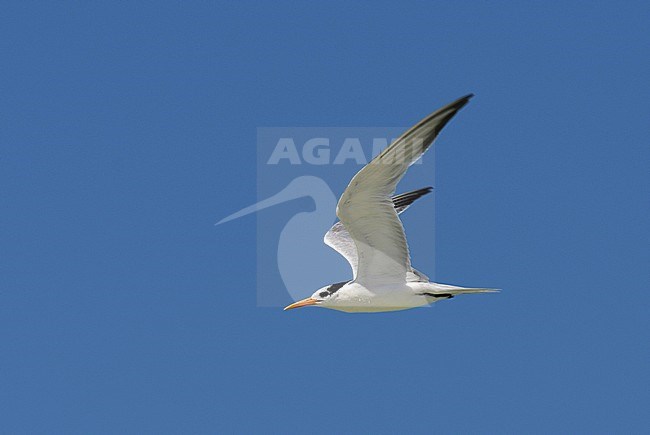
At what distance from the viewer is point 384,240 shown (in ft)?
49.1

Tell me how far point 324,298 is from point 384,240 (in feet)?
5.66

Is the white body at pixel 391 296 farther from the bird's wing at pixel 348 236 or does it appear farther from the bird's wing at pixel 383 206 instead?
the bird's wing at pixel 348 236

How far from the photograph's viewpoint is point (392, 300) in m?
15.4

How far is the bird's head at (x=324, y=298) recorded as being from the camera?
15867mm

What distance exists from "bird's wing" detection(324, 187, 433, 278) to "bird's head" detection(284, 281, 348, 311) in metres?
0.83

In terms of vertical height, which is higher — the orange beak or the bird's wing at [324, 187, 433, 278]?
the bird's wing at [324, 187, 433, 278]

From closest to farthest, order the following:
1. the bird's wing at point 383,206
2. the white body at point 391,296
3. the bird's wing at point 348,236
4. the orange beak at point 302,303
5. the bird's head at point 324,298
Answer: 1. the bird's wing at point 383,206
2. the white body at point 391,296
3. the bird's head at point 324,298
4. the orange beak at point 302,303
5. the bird's wing at point 348,236

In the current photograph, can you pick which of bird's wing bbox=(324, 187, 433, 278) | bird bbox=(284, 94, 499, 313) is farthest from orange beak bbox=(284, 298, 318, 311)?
bird's wing bbox=(324, 187, 433, 278)

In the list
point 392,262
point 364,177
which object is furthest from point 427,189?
point 364,177

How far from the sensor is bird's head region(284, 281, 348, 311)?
15.9 meters

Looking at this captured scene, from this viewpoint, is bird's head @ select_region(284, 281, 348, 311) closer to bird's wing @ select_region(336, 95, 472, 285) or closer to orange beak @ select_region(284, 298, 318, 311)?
orange beak @ select_region(284, 298, 318, 311)

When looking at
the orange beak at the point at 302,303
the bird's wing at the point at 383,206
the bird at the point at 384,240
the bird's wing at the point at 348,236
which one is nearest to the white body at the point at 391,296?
the bird at the point at 384,240

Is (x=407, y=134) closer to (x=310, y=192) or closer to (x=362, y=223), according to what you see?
(x=362, y=223)

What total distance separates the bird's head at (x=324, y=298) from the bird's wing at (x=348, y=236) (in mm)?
833
